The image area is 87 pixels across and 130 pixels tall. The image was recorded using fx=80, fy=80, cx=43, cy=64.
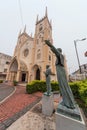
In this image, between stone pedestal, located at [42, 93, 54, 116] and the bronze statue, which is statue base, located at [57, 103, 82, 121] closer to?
the bronze statue

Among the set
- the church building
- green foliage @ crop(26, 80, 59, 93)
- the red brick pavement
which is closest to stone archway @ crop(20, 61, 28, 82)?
the church building

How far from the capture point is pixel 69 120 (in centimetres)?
205

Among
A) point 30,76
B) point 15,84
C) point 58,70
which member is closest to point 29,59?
point 30,76

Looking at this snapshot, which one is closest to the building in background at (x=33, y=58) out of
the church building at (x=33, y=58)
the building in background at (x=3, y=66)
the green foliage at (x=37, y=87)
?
the church building at (x=33, y=58)

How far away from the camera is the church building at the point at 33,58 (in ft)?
68.3

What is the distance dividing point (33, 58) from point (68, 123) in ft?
68.0

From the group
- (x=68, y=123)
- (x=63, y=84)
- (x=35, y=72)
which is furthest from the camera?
(x=35, y=72)

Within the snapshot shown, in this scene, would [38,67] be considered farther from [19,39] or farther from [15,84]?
[19,39]

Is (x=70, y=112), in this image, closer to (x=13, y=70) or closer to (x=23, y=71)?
(x=23, y=71)

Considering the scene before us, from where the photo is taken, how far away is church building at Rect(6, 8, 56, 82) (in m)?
20.8

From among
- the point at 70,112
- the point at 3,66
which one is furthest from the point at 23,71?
the point at 70,112

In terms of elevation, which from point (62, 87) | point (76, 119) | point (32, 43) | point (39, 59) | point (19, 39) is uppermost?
point (19, 39)

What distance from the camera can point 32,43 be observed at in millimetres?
24656

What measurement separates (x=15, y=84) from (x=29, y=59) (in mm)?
8635
